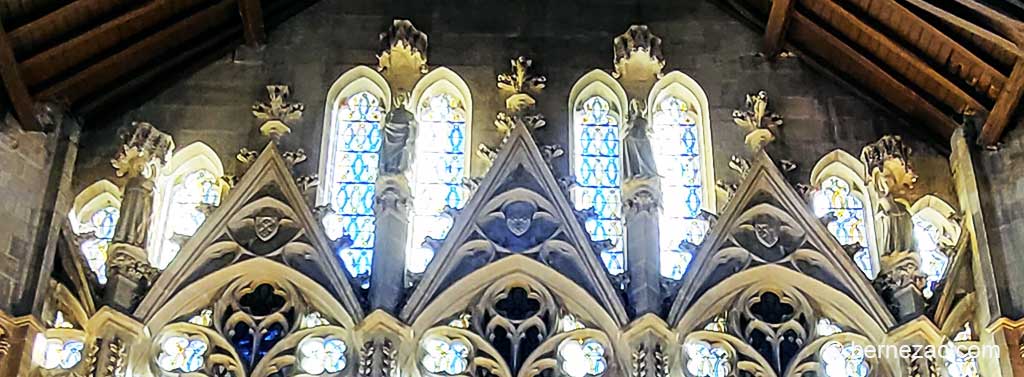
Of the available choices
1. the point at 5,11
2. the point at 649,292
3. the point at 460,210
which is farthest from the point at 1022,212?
the point at 5,11

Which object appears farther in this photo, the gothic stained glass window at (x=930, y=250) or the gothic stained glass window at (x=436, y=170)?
the gothic stained glass window at (x=436, y=170)

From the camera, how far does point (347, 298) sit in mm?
16641

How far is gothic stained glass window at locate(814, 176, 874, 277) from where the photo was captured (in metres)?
17.9

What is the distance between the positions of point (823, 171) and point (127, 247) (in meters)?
8.43

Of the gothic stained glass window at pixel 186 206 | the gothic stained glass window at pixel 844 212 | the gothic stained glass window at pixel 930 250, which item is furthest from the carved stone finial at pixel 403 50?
the gothic stained glass window at pixel 930 250

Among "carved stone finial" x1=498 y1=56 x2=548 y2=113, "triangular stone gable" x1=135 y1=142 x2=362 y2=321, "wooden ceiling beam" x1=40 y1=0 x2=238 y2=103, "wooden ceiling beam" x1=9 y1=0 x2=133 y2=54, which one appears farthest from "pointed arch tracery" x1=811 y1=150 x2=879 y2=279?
"wooden ceiling beam" x1=9 y1=0 x2=133 y2=54

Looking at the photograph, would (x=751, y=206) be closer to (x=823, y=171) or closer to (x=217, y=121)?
(x=823, y=171)

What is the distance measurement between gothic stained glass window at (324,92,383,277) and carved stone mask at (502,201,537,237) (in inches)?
63.4

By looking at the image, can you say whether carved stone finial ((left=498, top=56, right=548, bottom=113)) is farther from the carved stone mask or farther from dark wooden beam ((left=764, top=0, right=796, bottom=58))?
dark wooden beam ((left=764, top=0, right=796, bottom=58))

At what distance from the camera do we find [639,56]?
18.9 m

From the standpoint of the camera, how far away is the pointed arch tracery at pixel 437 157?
1770cm

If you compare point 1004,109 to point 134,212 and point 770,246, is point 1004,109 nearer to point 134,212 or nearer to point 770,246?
point 770,246

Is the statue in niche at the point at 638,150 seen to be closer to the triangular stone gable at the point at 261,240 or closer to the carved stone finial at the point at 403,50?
the carved stone finial at the point at 403,50

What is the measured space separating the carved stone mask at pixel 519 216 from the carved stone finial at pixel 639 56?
99.5 inches
